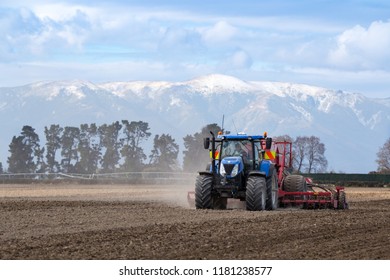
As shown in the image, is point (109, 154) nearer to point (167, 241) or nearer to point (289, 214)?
point (289, 214)

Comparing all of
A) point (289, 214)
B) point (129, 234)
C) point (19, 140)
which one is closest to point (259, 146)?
point (289, 214)

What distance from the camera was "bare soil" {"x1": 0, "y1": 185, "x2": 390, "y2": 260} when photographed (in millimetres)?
18859

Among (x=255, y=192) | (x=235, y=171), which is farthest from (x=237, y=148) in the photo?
(x=255, y=192)

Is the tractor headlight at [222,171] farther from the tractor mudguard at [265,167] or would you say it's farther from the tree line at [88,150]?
the tree line at [88,150]

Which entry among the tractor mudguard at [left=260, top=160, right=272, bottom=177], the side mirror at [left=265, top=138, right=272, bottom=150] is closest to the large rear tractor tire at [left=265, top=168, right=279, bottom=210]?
the tractor mudguard at [left=260, top=160, right=272, bottom=177]

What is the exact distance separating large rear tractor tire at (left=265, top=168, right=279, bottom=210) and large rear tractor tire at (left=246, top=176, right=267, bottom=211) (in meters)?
0.73

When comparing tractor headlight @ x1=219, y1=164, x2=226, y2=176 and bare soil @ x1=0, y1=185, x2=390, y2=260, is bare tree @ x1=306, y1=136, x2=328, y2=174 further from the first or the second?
bare soil @ x1=0, y1=185, x2=390, y2=260

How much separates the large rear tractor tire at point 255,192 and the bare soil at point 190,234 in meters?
0.51

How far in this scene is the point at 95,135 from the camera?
14350 cm

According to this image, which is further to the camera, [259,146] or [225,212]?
[259,146]

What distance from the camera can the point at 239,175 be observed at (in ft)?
106

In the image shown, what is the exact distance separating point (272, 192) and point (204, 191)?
8.40 feet

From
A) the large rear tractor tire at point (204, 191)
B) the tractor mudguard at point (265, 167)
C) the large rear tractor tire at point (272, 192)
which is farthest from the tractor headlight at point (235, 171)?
the large rear tractor tire at point (272, 192)
